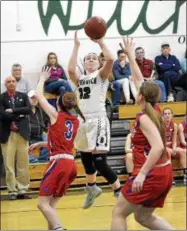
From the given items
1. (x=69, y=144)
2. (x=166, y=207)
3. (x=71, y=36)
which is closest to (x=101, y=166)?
(x=69, y=144)

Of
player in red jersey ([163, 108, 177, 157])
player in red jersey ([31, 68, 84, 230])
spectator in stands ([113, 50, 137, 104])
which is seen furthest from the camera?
spectator in stands ([113, 50, 137, 104])

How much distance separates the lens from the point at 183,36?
1542cm

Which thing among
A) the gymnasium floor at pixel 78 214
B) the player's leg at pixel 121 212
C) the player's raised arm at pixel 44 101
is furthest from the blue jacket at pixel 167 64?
the player's leg at pixel 121 212

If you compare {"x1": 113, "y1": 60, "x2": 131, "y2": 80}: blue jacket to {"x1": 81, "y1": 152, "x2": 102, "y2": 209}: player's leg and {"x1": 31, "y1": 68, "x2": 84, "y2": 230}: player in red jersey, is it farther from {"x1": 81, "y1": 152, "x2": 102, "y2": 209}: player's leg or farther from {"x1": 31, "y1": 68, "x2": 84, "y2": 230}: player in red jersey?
{"x1": 31, "y1": 68, "x2": 84, "y2": 230}: player in red jersey

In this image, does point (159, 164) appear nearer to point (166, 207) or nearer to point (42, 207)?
point (42, 207)

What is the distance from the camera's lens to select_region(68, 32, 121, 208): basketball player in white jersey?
25.8 feet

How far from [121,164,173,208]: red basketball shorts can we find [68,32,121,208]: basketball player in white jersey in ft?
5.98

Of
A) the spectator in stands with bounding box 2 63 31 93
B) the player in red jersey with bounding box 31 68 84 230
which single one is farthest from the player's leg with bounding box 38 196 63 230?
the spectator in stands with bounding box 2 63 31 93

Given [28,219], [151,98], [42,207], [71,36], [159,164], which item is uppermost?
[71,36]

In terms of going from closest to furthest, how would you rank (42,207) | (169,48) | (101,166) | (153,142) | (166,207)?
(153,142) < (42,207) < (101,166) < (166,207) < (169,48)

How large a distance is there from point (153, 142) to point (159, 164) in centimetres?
35

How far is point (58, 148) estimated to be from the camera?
7.25 m

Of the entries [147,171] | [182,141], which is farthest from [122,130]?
[147,171]

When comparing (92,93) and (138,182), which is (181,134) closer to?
(92,93)
